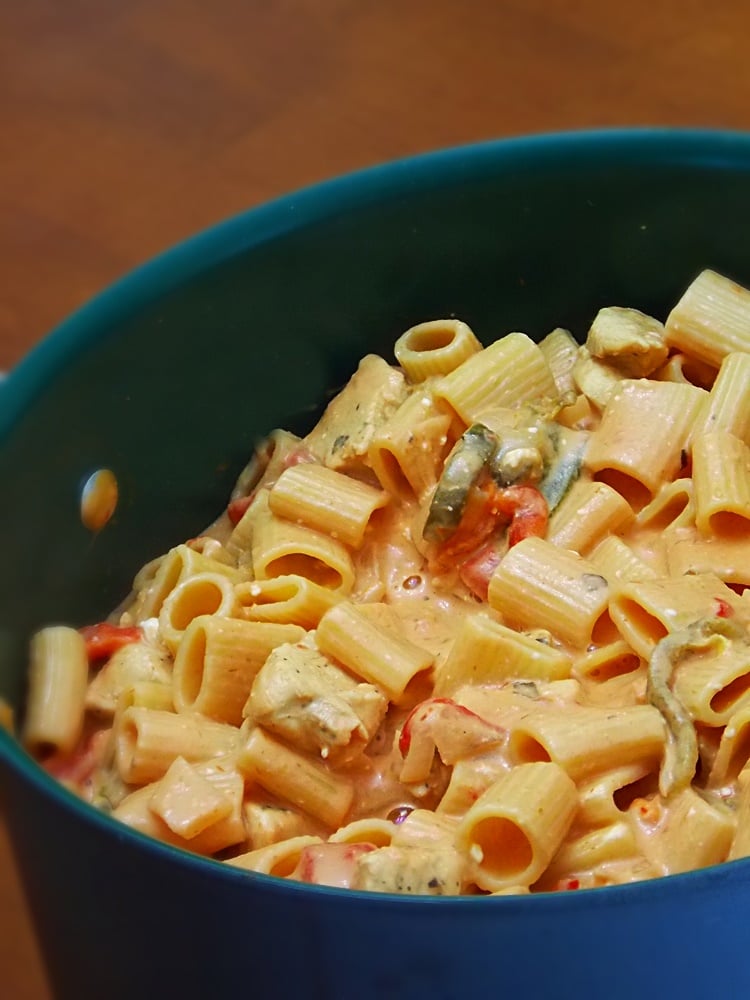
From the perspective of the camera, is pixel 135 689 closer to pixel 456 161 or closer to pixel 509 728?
pixel 509 728

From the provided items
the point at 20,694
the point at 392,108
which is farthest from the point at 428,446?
the point at 392,108

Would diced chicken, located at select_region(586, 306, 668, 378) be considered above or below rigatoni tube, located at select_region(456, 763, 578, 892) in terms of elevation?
above

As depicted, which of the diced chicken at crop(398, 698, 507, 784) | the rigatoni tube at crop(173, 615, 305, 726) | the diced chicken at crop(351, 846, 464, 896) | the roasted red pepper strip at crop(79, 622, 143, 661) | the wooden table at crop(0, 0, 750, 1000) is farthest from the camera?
the wooden table at crop(0, 0, 750, 1000)

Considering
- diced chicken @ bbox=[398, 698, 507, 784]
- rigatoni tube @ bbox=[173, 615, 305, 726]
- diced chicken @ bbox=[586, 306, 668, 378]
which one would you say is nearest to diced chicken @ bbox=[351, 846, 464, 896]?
diced chicken @ bbox=[398, 698, 507, 784]

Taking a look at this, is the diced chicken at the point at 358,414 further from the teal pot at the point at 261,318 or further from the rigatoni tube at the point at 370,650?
the rigatoni tube at the point at 370,650

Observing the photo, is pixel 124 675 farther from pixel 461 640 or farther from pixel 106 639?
pixel 461 640

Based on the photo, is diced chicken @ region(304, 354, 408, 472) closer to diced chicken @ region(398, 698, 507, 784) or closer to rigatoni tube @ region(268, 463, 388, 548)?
rigatoni tube @ region(268, 463, 388, 548)

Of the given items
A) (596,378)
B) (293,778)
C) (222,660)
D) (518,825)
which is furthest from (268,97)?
(518,825)

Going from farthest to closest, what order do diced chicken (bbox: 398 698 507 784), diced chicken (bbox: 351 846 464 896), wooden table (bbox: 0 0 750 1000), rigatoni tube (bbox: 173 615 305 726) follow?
wooden table (bbox: 0 0 750 1000), rigatoni tube (bbox: 173 615 305 726), diced chicken (bbox: 398 698 507 784), diced chicken (bbox: 351 846 464 896)

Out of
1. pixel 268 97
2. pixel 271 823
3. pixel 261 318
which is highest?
pixel 268 97

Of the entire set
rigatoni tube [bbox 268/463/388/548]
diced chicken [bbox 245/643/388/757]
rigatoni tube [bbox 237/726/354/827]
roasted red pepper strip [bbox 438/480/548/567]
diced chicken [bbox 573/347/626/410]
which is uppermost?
diced chicken [bbox 573/347/626/410]
